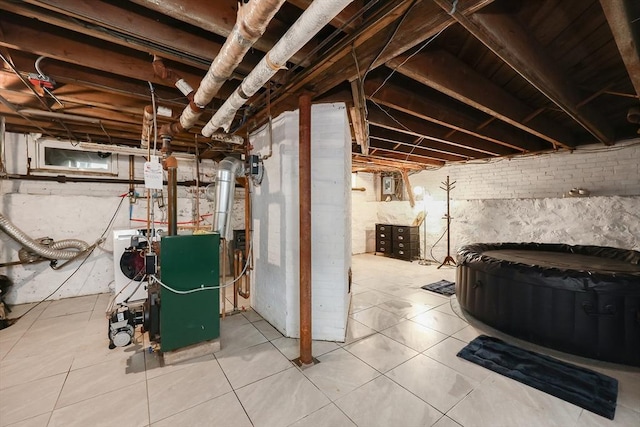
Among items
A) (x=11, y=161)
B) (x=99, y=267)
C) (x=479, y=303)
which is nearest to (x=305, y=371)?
(x=479, y=303)

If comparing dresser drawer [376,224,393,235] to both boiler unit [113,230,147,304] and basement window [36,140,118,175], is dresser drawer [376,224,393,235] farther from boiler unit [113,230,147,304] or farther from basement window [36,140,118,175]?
basement window [36,140,118,175]

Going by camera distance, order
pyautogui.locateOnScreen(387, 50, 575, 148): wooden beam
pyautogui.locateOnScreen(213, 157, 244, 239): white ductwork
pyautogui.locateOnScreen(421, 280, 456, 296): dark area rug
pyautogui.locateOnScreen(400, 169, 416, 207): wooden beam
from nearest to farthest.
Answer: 1. pyautogui.locateOnScreen(387, 50, 575, 148): wooden beam
2. pyautogui.locateOnScreen(213, 157, 244, 239): white ductwork
3. pyautogui.locateOnScreen(421, 280, 456, 296): dark area rug
4. pyautogui.locateOnScreen(400, 169, 416, 207): wooden beam

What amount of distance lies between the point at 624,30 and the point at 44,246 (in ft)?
20.1

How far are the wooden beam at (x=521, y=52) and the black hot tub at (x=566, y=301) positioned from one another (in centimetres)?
163

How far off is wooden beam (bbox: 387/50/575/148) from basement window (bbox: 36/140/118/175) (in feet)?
15.1

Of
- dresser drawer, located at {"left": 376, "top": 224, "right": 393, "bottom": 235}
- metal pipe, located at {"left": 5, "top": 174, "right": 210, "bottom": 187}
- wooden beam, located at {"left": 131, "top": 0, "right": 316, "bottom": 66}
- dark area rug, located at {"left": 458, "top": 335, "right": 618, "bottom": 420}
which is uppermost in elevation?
wooden beam, located at {"left": 131, "top": 0, "right": 316, "bottom": 66}

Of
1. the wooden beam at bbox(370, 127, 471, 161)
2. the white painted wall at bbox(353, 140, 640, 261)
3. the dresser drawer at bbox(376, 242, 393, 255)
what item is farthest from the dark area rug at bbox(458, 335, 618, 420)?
the dresser drawer at bbox(376, 242, 393, 255)

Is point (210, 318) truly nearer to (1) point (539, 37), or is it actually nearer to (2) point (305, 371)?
(2) point (305, 371)

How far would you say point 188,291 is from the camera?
217 centimetres

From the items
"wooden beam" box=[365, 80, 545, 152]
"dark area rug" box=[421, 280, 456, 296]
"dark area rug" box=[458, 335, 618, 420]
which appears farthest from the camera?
"dark area rug" box=[421, 280, 456, 296]

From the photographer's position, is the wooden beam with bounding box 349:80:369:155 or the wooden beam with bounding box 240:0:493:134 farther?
the wooden beam with bounding box 349:80:369:155

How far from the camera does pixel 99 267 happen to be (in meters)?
3.95

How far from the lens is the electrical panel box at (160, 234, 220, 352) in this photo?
6.94ft

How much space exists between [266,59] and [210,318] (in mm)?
2145
